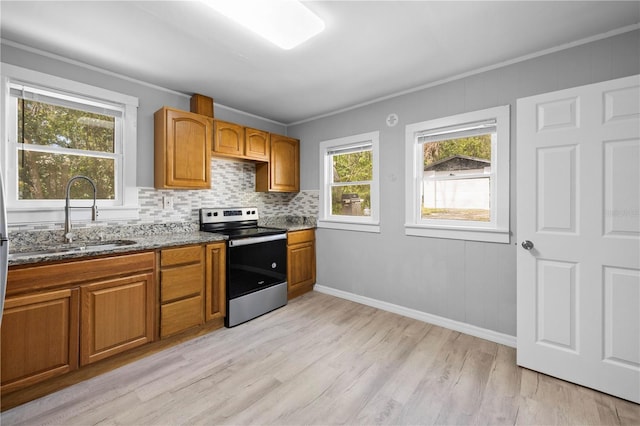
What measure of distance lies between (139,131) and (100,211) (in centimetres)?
85

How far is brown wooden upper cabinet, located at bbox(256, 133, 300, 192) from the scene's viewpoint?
3689 mm

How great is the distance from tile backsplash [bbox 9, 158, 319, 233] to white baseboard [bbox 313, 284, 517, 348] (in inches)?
46.6

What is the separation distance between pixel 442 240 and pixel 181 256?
247 centimetres

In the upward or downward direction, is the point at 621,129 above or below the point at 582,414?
above

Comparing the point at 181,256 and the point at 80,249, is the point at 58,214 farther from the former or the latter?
the point at 181,256

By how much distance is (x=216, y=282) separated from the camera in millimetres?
2662

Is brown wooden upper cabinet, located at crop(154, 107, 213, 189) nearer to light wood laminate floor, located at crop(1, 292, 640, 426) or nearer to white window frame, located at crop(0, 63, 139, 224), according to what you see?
white window frame, located at crop(0, 63, 139, 224)

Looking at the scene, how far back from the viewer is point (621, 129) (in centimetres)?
173

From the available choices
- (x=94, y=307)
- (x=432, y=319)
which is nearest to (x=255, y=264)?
(x=94, y=307)

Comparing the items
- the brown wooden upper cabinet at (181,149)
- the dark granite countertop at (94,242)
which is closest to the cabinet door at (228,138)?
the brown wooden upper cabinet at (181,149)

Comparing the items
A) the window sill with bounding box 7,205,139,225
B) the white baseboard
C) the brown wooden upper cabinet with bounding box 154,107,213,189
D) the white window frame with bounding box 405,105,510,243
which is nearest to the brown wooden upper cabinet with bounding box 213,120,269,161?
the brown wooden upper cabinet with bounding box 154,107,213,189

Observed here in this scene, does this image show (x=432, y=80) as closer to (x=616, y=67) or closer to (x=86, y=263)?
(x=616, y=67)

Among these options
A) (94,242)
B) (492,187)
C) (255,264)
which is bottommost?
(255,264)

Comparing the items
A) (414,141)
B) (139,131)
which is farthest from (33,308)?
(414,141)
